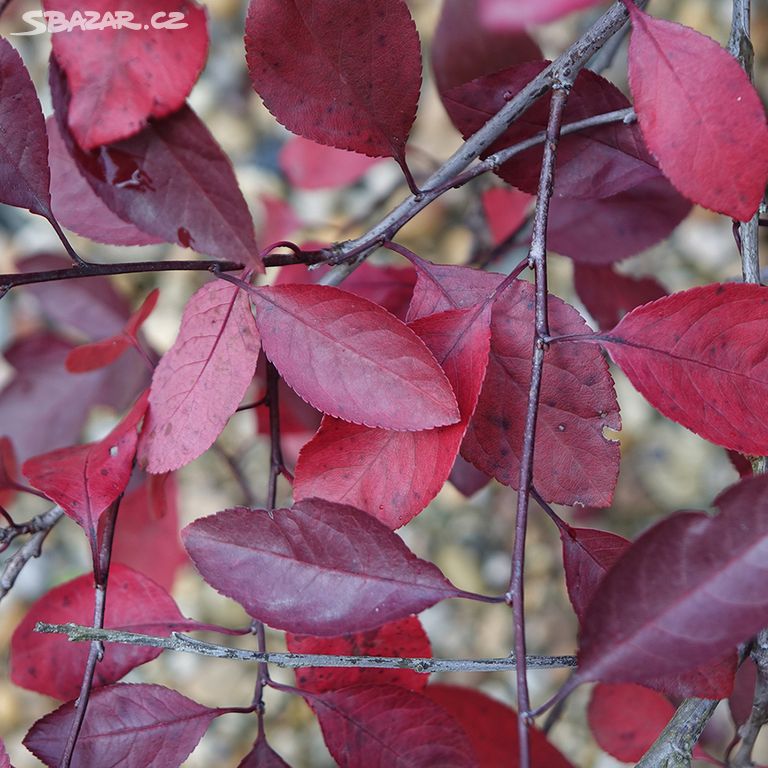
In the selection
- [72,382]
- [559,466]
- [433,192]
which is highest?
[433,192]

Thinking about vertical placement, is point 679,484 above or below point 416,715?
below

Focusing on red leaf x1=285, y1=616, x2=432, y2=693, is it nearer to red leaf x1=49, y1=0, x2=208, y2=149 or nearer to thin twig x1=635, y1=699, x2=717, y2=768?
thin twig x1=635, y1=699, x2=717, y2=768

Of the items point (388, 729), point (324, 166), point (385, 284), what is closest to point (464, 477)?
point (385, 284)

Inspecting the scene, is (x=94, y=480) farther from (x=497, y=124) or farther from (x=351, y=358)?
(x=497, y=124)

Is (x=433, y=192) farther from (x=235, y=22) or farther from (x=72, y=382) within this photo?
(x=235, y=22)

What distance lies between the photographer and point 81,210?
58 centimetres

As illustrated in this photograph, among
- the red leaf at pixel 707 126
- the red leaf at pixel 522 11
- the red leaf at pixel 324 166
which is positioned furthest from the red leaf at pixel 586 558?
the red leaf at pixel 324 166

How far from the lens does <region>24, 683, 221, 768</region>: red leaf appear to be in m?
0.49

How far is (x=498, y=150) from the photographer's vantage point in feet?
1.83

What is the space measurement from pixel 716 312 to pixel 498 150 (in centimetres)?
20

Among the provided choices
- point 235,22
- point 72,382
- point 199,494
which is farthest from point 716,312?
point 235,22

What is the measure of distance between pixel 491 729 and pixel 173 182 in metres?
0.51

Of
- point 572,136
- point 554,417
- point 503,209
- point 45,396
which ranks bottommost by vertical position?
point 45,396

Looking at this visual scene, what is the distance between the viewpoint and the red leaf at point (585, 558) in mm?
479
